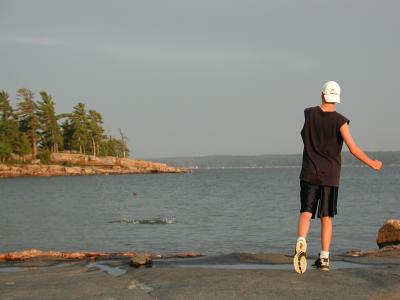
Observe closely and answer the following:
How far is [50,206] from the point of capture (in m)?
→ 47.6

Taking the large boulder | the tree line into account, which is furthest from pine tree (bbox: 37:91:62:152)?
the large boulder

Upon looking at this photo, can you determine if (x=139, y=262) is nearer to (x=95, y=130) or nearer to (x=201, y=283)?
(x=201, y=283)

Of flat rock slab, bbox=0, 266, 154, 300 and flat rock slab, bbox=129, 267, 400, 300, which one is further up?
flat rock slab, bbox=129, 267, 400, 300

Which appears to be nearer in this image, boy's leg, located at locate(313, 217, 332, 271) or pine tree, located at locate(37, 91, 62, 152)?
boy's leg, located at locate(313, 217, 332, 271)

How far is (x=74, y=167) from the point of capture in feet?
420

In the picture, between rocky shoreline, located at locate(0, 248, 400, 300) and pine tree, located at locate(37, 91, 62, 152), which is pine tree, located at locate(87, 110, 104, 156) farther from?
rocky shoreline, located at locate(0, 248, 400, 300)

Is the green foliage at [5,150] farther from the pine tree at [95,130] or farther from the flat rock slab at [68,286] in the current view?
the flat rock slab at [68,286]

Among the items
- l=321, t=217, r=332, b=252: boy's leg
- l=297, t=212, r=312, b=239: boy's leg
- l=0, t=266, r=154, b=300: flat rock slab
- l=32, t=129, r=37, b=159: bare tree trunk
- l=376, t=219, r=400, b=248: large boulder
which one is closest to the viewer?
l=0, t=266, r=154, b=300: flat rock slab

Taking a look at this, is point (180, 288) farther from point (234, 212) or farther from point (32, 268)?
point (234, 212)

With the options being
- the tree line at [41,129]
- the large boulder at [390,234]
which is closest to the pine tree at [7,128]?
the tree line at [41,129]

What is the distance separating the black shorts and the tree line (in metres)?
112

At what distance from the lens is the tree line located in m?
115

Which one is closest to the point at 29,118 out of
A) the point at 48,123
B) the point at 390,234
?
the point at 48,123

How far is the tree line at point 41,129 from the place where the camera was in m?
115
